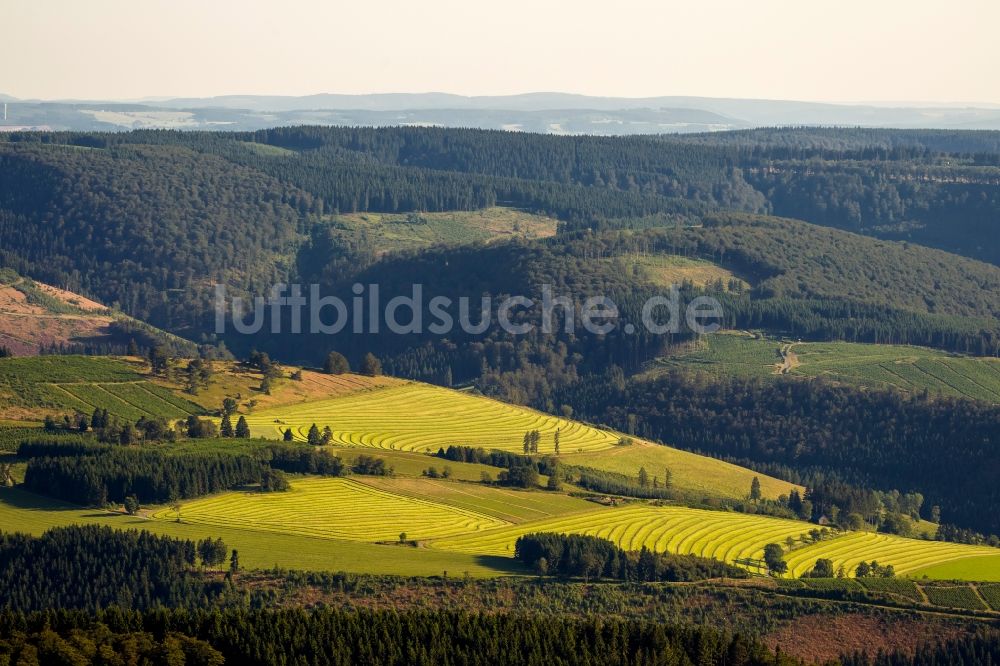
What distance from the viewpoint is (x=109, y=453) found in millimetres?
164250

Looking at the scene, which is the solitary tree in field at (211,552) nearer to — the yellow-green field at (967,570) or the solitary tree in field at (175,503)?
the solitary tree in field at (175,503)

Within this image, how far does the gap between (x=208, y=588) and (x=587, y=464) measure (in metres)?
65.3

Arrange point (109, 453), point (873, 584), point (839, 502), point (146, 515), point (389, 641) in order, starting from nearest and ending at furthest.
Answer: point (389, 641) → point (873, 584) → point (146, 515) → point (109, 453) → point (839, 502)

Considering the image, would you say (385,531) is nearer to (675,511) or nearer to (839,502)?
(675,511)

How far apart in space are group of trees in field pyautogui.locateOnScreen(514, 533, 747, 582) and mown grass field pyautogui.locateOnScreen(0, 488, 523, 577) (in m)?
2.33

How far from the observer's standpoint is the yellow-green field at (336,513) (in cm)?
15188

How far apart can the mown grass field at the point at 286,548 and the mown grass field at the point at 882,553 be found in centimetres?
2588

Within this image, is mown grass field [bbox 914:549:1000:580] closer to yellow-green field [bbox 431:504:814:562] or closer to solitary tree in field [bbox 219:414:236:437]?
yellow-green field [bbox 431:504:814:562]

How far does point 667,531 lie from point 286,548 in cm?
Result: 3228

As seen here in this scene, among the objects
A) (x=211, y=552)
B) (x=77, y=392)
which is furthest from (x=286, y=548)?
(x=77, y=392)

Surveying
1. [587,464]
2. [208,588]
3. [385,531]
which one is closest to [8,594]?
[208,588]

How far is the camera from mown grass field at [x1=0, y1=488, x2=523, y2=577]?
13988 cm

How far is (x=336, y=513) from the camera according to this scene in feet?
516

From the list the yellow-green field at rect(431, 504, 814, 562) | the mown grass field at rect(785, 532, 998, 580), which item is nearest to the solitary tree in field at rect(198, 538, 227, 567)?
the yellow-green field at rect(431, 504, 814, 562)
